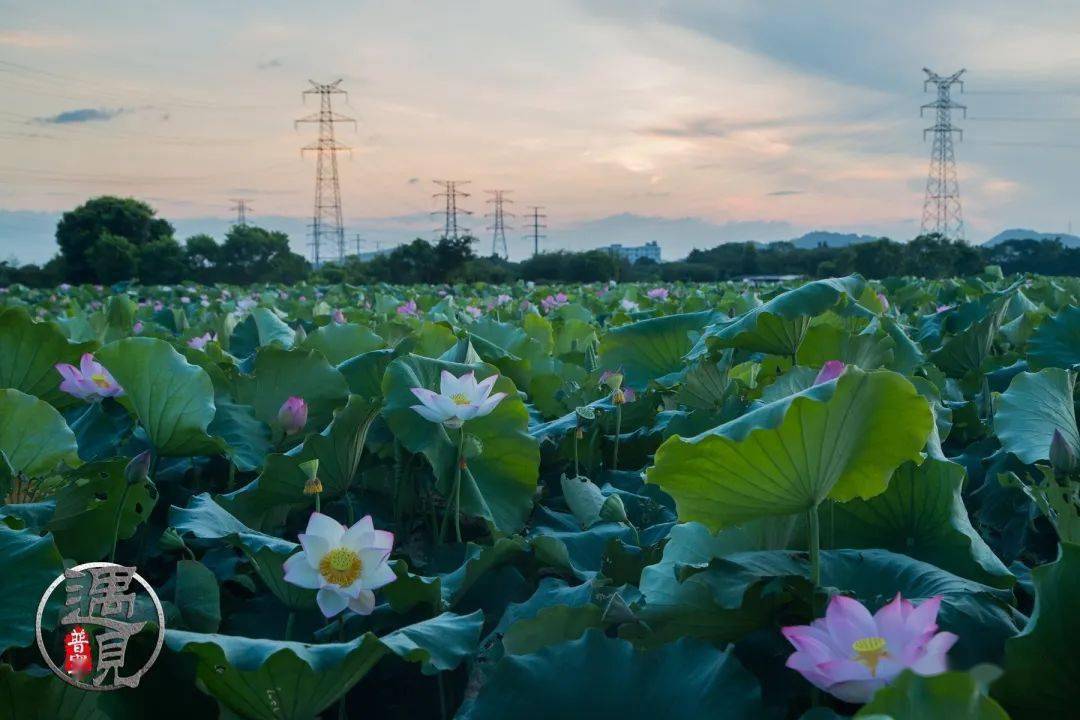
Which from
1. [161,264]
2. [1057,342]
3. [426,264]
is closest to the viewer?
[1057,342]

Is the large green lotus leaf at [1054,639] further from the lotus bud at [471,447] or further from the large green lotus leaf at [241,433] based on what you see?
the large green lotus leaf at [241,433]

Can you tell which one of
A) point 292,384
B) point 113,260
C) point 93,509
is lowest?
point 93,509

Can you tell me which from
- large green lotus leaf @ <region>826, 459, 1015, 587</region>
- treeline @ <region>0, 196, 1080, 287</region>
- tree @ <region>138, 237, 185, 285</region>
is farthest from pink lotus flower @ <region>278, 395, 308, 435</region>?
tree @ <region>138, 237, 185, 285</region>

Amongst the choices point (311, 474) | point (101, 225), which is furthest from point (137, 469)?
point (101, 225)

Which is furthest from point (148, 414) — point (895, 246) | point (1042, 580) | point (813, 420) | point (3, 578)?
point (895, 246)

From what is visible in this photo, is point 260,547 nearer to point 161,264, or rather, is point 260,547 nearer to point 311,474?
point 311,474

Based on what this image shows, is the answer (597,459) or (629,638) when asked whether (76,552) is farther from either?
(597,459)

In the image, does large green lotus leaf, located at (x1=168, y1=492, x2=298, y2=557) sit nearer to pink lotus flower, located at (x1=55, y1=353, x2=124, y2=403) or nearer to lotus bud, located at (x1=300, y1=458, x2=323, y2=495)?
lotus bud, located at (x1=300, y1=458, x2=323, y2=495)

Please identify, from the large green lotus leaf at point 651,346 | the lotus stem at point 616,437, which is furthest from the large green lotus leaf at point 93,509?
the large green lotus leaf at point 651,346
